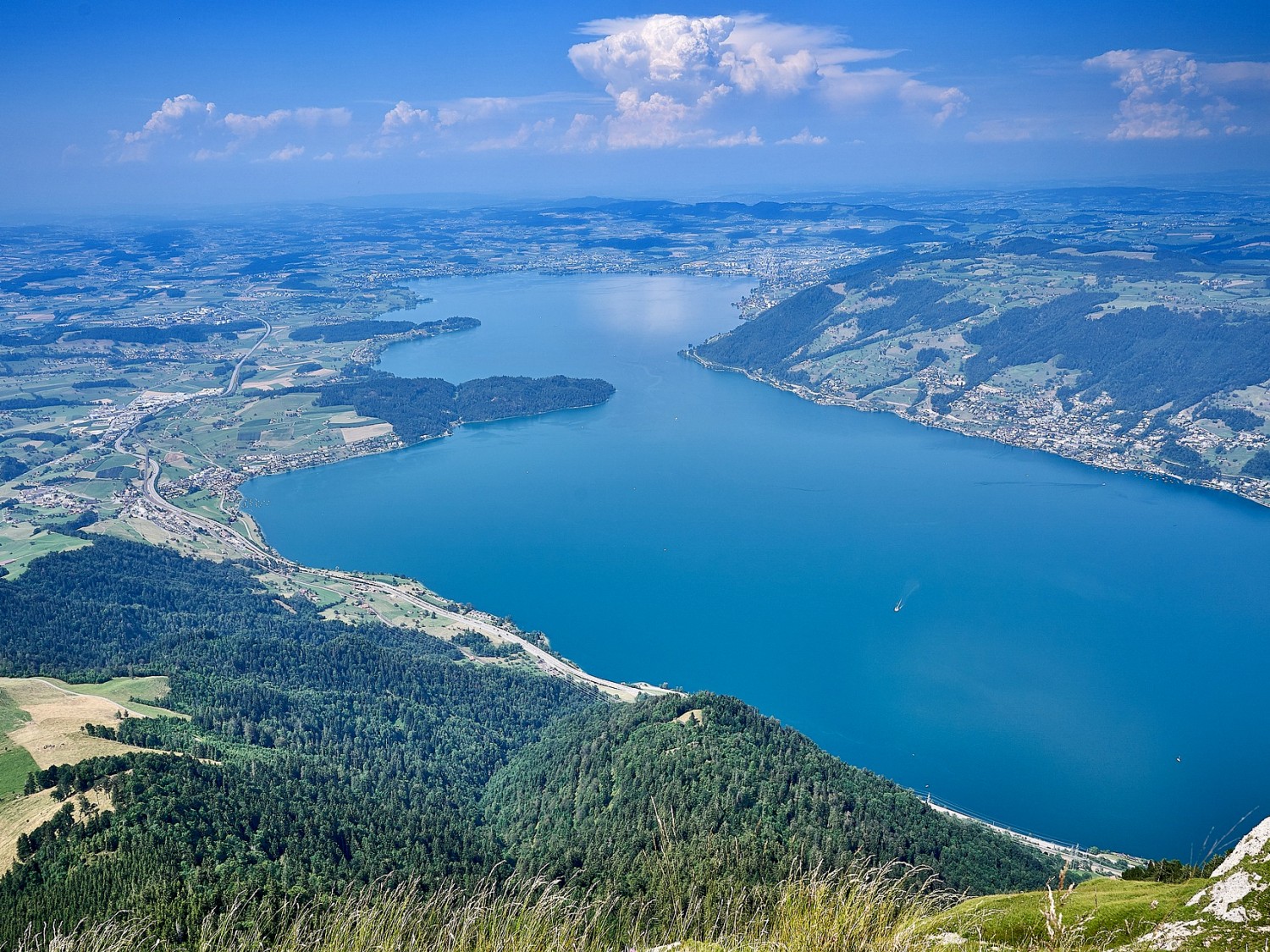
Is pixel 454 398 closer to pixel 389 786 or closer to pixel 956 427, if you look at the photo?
pixel 956 427

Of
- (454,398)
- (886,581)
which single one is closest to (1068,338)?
(886,581)

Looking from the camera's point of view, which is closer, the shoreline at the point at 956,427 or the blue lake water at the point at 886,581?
the blue lake water at the point at 886,581

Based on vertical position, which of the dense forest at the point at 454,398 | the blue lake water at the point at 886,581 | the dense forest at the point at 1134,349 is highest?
the dense forest at the point at 1134,349

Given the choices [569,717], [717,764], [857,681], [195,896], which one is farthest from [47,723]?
[857,681]

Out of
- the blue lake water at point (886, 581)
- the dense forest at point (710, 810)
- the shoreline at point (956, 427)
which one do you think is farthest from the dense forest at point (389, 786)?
the shoreline at point (956, 427)

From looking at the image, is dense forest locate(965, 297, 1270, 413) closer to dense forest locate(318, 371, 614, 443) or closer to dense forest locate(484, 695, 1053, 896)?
dense forest locate(318, 371, 614, 443)

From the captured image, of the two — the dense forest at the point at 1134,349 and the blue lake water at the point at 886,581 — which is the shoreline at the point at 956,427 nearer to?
the blue lake water at the point at 886,581
